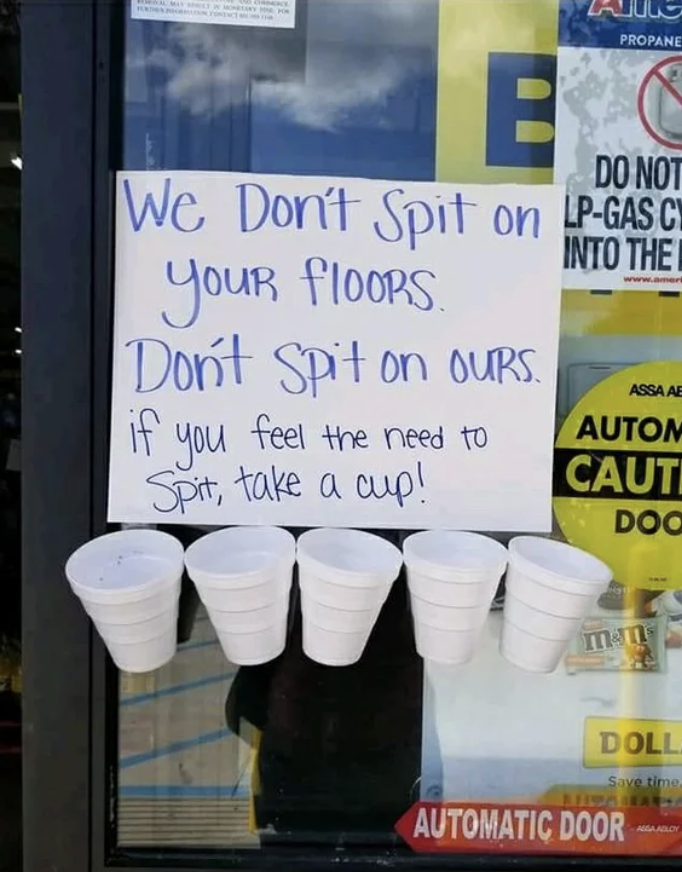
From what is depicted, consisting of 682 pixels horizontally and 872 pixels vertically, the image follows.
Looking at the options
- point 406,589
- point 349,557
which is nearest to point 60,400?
point 349,557

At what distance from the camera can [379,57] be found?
143cm

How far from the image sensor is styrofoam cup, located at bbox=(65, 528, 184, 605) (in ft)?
4.19

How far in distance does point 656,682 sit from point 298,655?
2.04 ft

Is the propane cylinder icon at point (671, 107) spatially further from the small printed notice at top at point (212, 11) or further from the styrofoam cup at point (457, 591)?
the styrofoam cup at point (457, 591)

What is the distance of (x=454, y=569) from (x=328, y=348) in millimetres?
404

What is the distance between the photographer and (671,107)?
1.46m

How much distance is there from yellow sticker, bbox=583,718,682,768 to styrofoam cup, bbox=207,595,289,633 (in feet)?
1.96

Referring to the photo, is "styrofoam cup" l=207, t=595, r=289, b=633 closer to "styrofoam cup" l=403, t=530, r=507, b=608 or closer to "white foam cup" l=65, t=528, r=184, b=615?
"white foam cup" l=65, t=528, r=184, b=615

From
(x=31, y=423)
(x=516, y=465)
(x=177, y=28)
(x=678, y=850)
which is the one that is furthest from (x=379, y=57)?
(x=678, y=850)

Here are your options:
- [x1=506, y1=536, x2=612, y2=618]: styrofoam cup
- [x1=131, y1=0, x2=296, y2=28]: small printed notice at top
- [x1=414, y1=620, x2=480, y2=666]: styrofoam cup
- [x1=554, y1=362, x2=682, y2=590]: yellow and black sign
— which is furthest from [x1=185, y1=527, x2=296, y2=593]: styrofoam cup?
[x1=131, y1=0, x2=296, y2=28]: small printed notice at top

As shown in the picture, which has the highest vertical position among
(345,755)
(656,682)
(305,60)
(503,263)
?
(305,60)

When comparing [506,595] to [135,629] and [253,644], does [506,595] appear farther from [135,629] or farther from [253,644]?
[135,629]

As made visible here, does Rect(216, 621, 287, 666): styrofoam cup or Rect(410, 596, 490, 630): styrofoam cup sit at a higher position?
Rect(410, 596, 490, 630): styrofoam cup

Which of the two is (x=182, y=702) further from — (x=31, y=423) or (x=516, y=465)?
(x=516, y=465)
